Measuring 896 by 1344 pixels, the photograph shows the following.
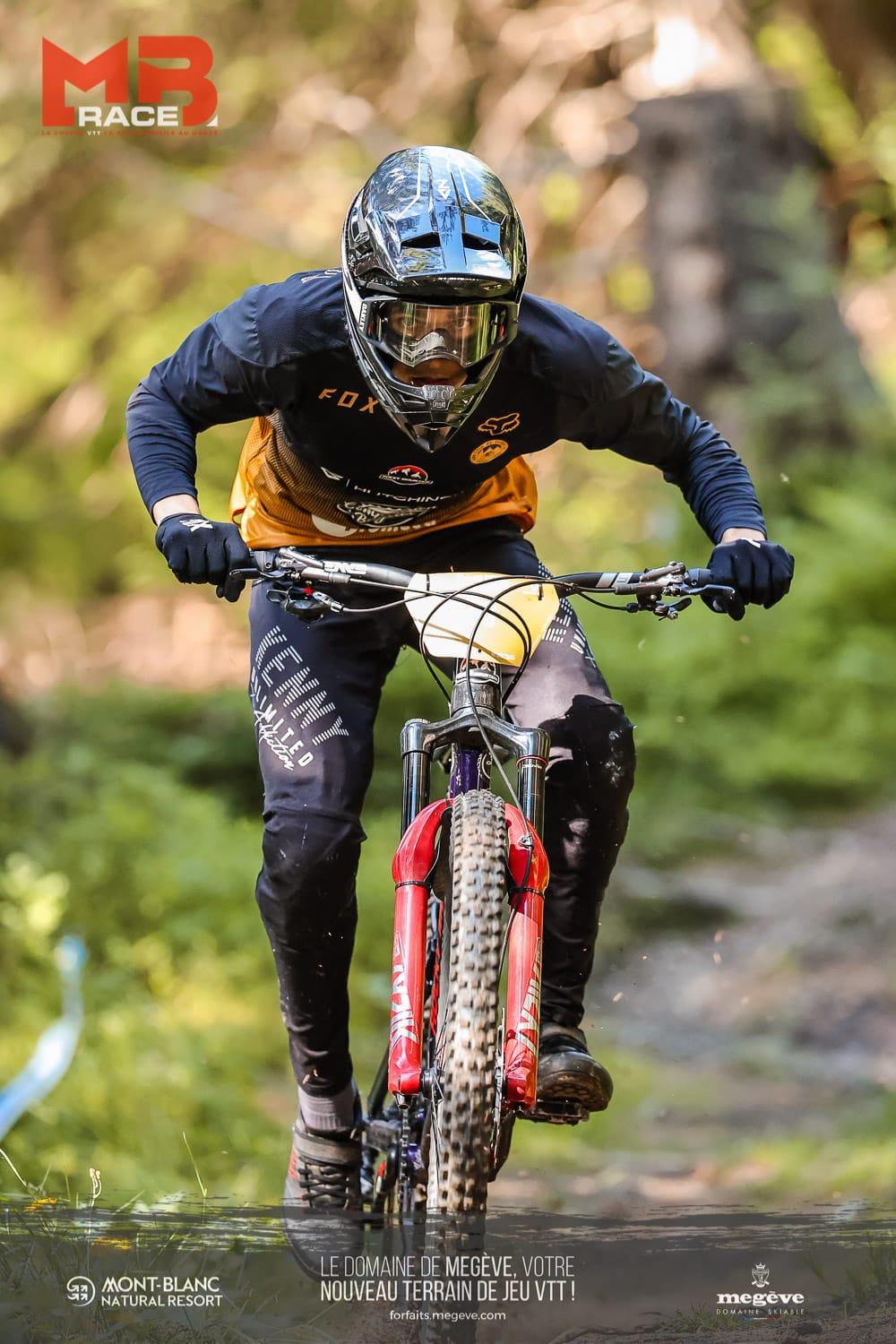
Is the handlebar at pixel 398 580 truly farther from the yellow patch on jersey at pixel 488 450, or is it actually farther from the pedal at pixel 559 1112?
the pedal at pixel 559 1112

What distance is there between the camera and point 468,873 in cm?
313

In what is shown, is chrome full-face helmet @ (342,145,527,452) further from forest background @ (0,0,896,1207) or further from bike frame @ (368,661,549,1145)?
forest background @ (0,0,896,1207)

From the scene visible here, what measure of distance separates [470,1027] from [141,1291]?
154 cm

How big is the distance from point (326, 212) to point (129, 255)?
200cm

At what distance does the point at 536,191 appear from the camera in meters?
11.1

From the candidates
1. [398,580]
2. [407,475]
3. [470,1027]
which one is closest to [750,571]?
[398,580]

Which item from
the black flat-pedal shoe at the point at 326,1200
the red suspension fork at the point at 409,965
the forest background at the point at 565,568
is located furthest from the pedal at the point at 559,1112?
the forest background at the point at 565,568

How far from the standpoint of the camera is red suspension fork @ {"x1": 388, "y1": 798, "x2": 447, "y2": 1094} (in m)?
3.28

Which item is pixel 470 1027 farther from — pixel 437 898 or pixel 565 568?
pixel 565 568

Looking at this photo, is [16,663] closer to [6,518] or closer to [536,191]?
[6,518]

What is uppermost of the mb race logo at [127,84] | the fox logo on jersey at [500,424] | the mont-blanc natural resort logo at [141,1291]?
the mb race logo at [127,84]

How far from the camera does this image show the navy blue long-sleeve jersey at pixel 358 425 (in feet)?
12.2

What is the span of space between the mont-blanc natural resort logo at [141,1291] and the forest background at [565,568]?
1.46 m

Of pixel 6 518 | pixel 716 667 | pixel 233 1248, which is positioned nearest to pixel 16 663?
pixel 6 518
